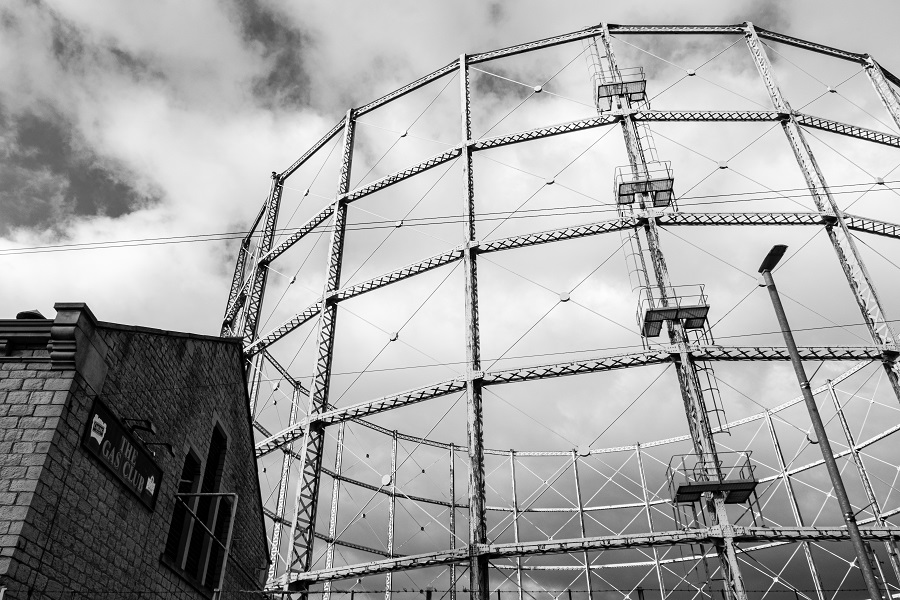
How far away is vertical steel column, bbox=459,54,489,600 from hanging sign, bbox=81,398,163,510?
942 cm

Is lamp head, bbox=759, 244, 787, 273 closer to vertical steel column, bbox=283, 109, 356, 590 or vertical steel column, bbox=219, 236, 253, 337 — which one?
vertical steel column, bbox=283, 109, 356, 590

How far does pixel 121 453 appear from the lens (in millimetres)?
8023

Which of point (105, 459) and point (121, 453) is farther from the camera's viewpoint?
point (121, 453)

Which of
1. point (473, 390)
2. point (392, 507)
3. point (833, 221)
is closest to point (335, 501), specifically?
point (392, 507)

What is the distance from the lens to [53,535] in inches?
266

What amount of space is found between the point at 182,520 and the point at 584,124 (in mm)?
19048

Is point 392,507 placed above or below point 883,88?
below

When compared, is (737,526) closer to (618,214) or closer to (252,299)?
(618,214)

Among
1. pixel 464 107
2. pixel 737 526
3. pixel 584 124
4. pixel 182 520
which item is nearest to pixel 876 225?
pixel 584 124

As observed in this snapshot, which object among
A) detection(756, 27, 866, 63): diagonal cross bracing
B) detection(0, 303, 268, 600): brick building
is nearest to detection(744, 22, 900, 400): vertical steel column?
detection(756, 27, 866, 63): diagonal cross bracing

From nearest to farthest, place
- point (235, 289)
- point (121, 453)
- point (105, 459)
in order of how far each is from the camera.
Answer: point (105, 459)
point (121, 453)
point (235, 289)

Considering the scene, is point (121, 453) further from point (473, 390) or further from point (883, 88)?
point (883, 88)

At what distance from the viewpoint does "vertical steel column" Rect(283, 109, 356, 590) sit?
18.7 meters

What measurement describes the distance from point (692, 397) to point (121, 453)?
46.9 ft
